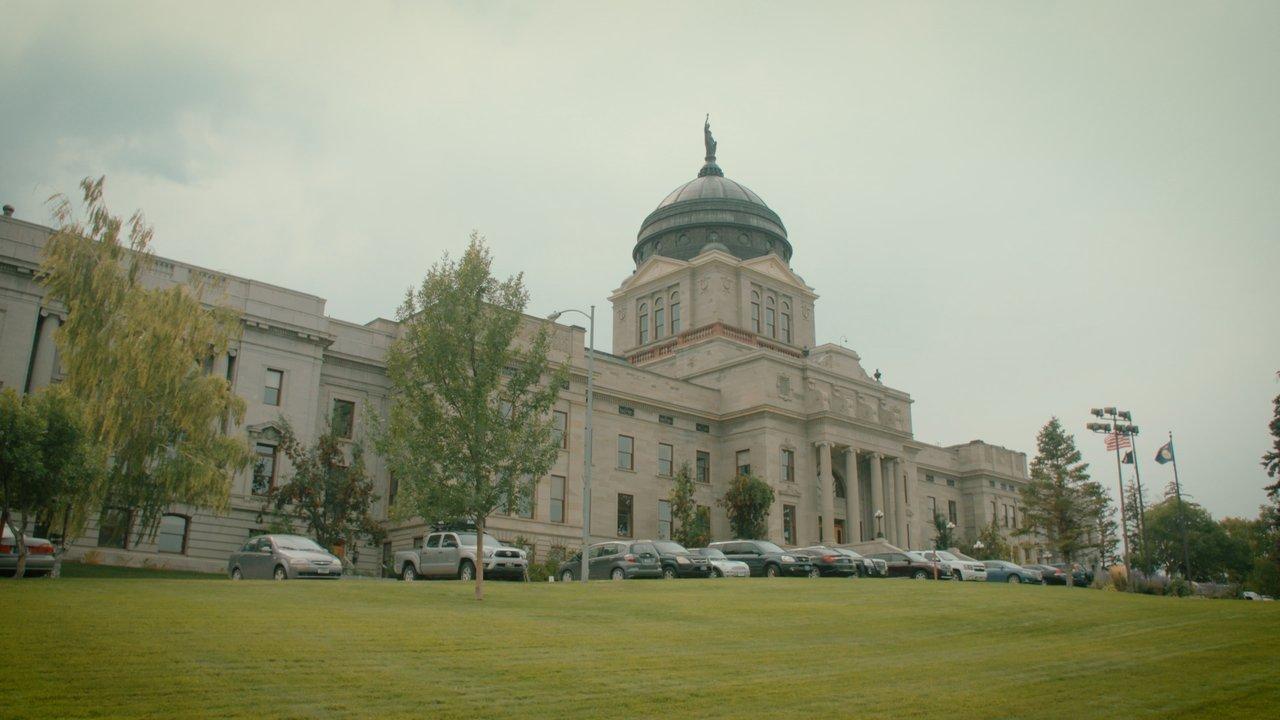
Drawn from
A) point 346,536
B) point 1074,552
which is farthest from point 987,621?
point 1074,552

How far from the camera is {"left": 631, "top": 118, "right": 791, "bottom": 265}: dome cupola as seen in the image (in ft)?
274

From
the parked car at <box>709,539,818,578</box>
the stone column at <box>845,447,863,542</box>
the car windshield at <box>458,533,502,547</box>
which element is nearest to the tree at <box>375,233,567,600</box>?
the car windshield at <box>458,533,502,547</box>

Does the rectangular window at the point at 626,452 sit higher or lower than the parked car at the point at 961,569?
higher

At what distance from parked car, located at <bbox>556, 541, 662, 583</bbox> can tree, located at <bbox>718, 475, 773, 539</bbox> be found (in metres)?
20.4

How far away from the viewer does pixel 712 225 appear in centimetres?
8356

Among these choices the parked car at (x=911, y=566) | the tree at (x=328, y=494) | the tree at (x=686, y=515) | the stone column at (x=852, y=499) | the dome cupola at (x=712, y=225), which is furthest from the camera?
the dome cupola at (x=712, y=225)

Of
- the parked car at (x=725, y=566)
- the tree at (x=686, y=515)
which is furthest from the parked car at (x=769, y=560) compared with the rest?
the tree at (x=686, y=515)

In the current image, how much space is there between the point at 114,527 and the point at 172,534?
3.66 metres

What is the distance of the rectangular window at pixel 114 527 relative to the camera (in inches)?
1431

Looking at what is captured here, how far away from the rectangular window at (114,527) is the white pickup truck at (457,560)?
10292 mm

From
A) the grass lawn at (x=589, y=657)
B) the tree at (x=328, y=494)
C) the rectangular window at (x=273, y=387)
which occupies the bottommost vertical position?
the grass lawn at (x=589, y=657)

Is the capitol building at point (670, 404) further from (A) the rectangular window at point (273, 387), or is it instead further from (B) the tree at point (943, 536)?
(B) the tree at point (943, 536)

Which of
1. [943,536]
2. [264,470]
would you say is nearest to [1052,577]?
[943,536]

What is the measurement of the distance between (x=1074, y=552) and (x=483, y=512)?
212ft
